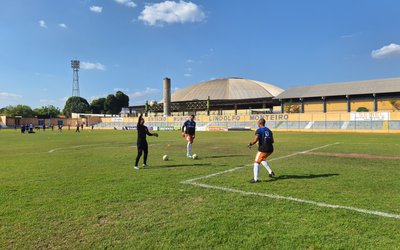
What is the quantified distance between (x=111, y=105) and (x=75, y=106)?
54.9ft

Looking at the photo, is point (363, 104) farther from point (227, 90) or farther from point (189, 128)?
point (189, 128)

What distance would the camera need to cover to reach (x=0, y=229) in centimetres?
514

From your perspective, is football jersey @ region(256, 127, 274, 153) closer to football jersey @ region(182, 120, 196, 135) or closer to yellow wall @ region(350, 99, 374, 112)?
football jersey @ region(182, 120, 196, 135)

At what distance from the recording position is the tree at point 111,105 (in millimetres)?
136125

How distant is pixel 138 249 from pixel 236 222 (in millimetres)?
1879

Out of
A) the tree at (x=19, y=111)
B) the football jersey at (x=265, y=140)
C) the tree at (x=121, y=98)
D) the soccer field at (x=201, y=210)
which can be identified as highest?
the tree at (x=121, y=98)

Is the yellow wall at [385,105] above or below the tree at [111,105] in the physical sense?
below

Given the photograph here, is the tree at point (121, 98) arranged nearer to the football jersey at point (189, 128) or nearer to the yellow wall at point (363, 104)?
the yellow wall at point (363, 104)

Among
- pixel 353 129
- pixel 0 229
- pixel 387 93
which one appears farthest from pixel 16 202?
pixel 387 93

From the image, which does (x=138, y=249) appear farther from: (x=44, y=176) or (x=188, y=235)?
(x=44, y=176)

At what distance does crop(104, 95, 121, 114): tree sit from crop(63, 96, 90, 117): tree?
39.5ft

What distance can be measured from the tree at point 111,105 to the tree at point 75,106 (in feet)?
39.5

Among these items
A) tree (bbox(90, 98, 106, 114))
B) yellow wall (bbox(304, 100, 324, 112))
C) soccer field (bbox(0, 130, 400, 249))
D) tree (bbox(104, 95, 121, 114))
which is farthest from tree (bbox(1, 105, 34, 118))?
soccer field (bbox(0, 130, 400, 249))

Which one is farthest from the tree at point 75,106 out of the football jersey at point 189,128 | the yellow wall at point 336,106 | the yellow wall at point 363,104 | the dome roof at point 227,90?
the football jersey at point 189,128
